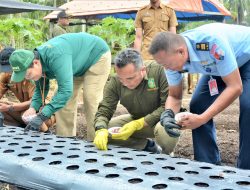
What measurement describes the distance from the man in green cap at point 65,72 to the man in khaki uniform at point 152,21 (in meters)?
1.00

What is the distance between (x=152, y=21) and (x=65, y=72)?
179 centimetres

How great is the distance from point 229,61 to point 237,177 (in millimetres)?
648

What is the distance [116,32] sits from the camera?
9258mm

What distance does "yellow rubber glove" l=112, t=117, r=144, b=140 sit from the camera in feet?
8.50

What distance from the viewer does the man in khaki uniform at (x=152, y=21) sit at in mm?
4230

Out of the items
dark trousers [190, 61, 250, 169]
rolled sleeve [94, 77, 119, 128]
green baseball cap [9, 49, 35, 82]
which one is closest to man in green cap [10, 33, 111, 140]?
green baseball cap [9, 49, 35, 82]

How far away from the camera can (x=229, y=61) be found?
2031mm

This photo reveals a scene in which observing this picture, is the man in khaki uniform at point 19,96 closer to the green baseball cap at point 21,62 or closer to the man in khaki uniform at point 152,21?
the green baseball cap at point 21,62

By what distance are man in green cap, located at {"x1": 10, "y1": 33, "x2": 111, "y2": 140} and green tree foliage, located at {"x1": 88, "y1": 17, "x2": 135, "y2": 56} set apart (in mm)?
5467

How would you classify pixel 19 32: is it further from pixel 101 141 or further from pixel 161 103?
pixel 101 141

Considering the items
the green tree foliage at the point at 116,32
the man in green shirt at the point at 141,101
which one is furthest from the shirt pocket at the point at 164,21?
the green tree foliage at the point at 116,32

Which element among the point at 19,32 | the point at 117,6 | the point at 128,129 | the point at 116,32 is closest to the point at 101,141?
the point at 128,129

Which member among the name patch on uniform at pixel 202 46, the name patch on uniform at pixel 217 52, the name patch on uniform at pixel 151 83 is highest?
the name patch on uniform at pixel 202 46

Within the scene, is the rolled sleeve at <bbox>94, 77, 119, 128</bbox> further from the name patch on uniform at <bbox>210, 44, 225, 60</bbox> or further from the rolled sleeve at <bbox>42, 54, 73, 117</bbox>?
the name patch on uniform at <bbox>210, 44, 225, 60</bbox>
